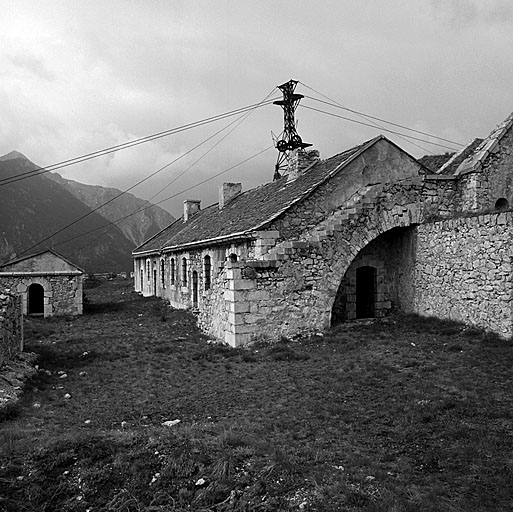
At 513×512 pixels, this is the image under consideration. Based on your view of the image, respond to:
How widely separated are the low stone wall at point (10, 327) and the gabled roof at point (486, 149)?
44.5 feet

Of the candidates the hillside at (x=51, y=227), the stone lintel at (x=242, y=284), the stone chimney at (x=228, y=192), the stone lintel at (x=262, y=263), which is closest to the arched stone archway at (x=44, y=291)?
the stone chimney at (x=228, y=192)

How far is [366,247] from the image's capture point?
14.8 m

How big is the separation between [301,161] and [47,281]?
1211 cm

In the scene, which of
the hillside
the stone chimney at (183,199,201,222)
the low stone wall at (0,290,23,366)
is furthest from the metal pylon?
the hillside

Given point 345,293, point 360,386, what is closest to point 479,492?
point 360,386

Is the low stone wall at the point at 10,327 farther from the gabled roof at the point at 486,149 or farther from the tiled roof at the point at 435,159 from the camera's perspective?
the tiled roof at the point at 435,159

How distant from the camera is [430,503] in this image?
4.05 metres

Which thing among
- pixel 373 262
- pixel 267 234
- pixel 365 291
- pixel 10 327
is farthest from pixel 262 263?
pixel 10 327

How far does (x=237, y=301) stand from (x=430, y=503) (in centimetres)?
782

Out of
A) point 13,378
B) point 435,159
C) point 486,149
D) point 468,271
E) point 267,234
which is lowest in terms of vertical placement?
point 13,378

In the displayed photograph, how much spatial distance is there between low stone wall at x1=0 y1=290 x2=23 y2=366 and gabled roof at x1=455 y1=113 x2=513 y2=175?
44.5 feet

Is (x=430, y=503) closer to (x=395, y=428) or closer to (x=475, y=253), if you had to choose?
(x=395, y=428)

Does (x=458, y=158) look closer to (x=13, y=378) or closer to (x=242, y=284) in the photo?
(x=242, y=284)

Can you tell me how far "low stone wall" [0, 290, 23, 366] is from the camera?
9.35 m
